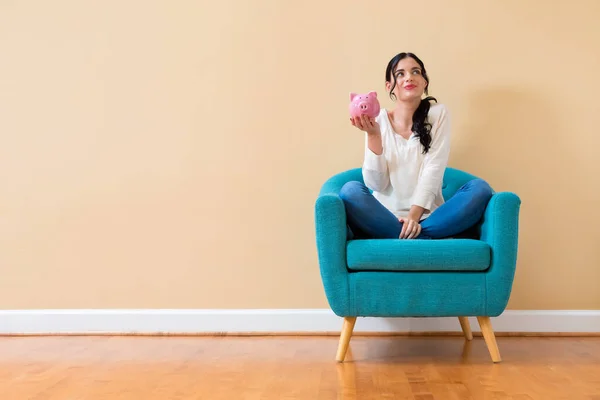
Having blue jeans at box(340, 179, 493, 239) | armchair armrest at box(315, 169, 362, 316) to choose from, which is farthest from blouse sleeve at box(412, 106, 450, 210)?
armchair armrest at box(315, 169, 362, 316)

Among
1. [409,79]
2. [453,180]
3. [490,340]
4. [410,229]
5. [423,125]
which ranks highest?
[409,79]

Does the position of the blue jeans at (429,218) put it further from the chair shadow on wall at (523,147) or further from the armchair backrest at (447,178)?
the chair shadow on wall at (523,147)

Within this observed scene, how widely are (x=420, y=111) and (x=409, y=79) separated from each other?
13 centimetres

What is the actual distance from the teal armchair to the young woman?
0.10 meters

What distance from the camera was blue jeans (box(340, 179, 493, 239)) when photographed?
2.48 metres

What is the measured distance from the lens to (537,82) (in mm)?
3035

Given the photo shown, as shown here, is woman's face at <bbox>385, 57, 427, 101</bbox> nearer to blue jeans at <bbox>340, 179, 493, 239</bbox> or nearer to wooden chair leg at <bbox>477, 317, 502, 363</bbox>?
blue jeans at <bbox>340, 179, 493, 239</bbox>

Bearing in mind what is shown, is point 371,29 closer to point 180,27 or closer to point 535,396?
point 180,27

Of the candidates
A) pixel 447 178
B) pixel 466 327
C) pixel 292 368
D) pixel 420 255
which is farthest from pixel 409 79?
pixel 292 368

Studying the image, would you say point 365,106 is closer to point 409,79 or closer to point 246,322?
point 409,79

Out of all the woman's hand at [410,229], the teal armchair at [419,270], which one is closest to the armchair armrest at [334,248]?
the teal armchair at [419,270]

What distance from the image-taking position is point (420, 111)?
280 centimetres

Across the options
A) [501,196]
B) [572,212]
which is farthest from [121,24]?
[572,212]

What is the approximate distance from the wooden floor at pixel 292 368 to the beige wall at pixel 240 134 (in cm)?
31
